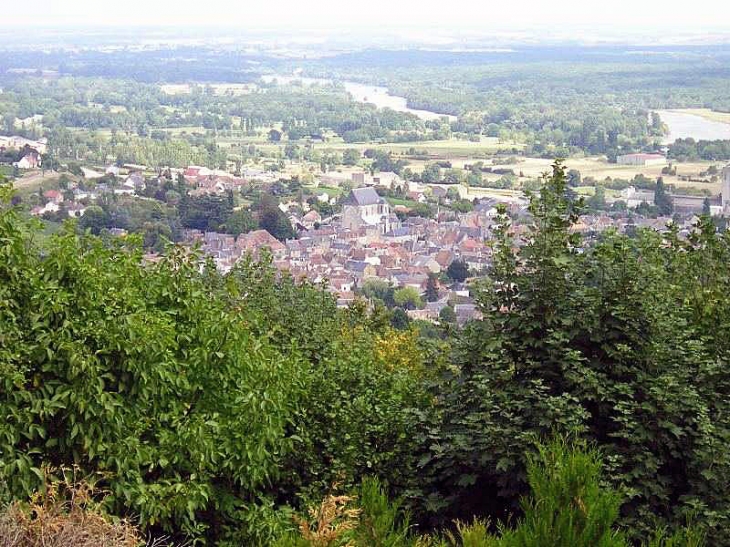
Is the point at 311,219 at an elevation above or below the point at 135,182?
below

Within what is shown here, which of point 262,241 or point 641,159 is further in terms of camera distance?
point 641,159

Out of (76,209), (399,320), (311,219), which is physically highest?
(399,320)

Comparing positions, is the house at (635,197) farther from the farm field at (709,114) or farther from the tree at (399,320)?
the farm field at (709,114)

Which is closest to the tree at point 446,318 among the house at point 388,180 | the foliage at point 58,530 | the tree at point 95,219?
the foliage at point 58,530

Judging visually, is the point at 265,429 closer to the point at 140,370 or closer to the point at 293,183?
the point at 140,370

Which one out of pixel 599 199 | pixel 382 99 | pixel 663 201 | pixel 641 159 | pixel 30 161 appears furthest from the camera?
pixel 382 99

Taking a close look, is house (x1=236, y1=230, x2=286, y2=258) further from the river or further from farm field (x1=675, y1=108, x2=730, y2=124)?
the river

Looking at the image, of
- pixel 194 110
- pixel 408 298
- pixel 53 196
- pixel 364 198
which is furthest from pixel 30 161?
pixel 194 110

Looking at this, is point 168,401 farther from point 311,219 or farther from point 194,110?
point 194,110

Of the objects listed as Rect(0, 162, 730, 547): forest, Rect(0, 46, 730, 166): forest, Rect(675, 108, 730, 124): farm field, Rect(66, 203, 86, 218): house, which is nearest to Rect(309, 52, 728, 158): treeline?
Rect(0, 46, 730, 166): forest
